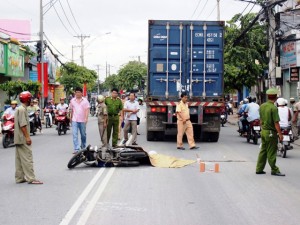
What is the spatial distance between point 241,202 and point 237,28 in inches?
1028

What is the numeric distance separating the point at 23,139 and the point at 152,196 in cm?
269

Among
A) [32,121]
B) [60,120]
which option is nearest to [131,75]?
[60,120]

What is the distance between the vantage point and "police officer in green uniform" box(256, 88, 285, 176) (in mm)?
11078

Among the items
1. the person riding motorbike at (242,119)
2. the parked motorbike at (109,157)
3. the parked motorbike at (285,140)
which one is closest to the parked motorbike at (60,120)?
the person riding motorbike at (242,119)

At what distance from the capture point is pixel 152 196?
8695mm

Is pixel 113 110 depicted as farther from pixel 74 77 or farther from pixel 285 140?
pixel 74 77

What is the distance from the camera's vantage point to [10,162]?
13.5 m

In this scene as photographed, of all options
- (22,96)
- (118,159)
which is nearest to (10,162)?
(118,159)

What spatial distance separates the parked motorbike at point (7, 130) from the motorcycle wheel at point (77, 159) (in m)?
6.44

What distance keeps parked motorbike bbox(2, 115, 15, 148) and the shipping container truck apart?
4565mm

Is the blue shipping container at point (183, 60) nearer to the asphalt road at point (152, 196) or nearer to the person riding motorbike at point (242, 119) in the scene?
the person riding motorbike at point (242, 119)

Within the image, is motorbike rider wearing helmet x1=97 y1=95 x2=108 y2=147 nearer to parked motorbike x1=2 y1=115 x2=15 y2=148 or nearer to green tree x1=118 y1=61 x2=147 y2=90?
parked motorbike x1=2 y1=115 x2=15 y2=148

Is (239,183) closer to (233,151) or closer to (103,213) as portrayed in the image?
(103,213)

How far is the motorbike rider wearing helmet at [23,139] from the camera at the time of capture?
973cm
